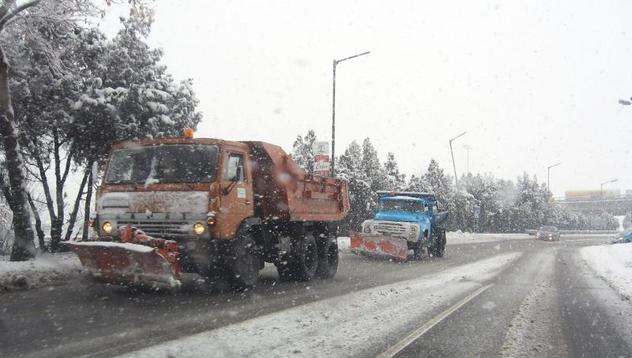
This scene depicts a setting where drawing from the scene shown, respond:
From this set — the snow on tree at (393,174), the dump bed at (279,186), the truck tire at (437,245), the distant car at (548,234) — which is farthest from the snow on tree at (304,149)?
the dump bed at (279,186)

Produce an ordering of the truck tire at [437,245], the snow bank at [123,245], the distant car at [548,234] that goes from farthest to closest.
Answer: the distant car at [548,234], the truck tire at [437,245], the snow bank at [123,245]

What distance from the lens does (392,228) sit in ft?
61.2

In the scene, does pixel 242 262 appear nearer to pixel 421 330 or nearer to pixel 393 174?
pixel 421 330

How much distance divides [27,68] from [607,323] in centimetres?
1248

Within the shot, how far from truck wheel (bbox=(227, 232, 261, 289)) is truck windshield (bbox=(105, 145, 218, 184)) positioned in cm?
114

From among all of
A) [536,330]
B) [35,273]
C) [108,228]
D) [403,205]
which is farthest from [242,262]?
[403,205]

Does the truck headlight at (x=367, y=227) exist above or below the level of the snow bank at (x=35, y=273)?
above

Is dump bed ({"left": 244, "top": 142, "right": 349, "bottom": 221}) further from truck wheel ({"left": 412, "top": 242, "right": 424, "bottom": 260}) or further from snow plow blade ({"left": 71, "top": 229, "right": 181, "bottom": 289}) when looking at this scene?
truck wheel ({"left": 412, "top": 242, "right": 424, "bottom": 260})

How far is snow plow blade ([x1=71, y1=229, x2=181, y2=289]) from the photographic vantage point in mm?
7375

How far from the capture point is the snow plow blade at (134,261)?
7375mm

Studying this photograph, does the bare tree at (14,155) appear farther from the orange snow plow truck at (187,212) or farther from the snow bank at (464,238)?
the snow bank at (464,238)

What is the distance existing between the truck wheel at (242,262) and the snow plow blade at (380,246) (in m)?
9.30

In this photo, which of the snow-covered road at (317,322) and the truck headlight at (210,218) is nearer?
the snow-covered road at (317,322)

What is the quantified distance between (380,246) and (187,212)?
10.8 metres
